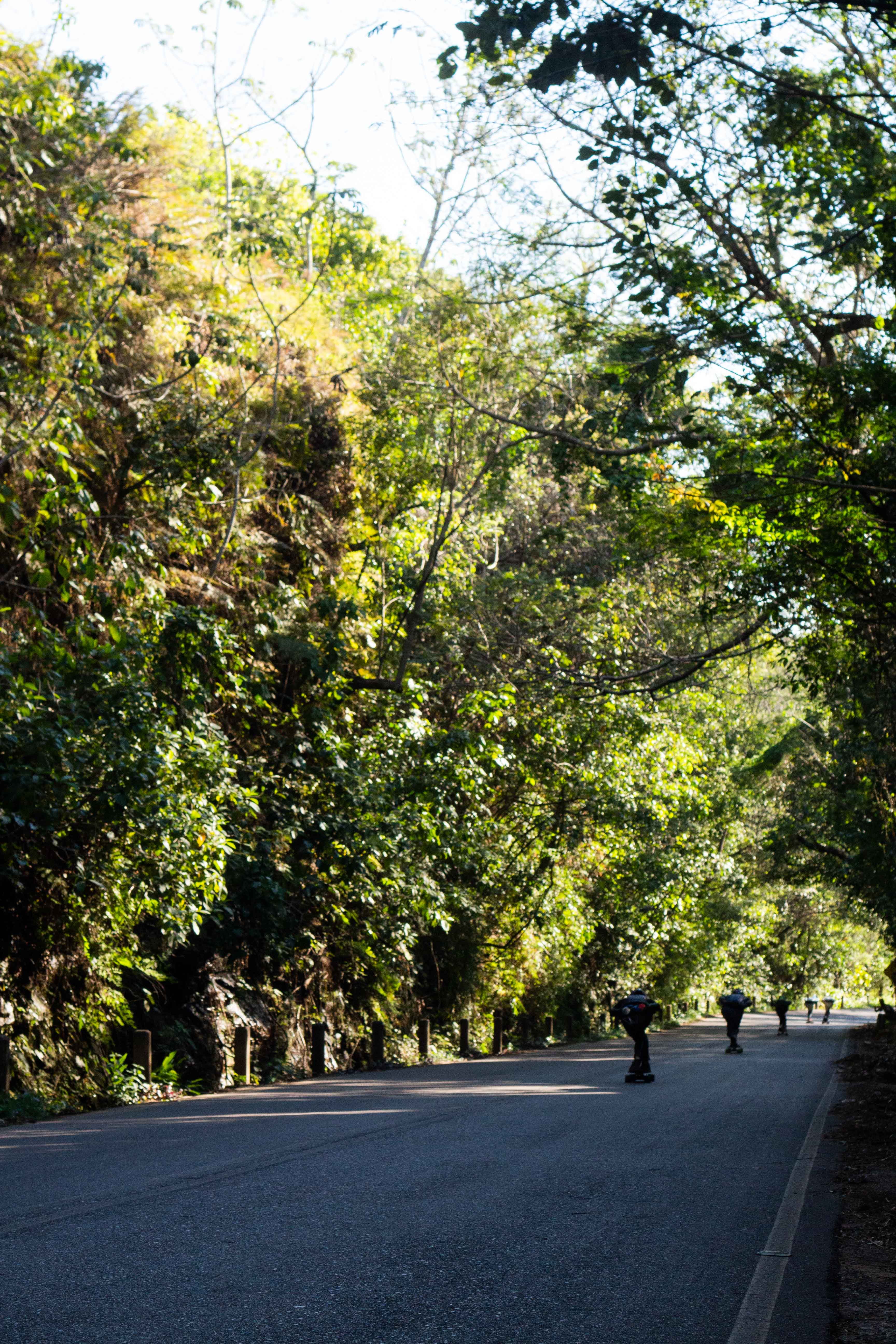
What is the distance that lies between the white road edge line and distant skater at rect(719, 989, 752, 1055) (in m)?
16.5

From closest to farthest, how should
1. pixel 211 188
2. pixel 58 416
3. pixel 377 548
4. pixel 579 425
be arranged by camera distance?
pixel 58 416, pixel 579 425, pixel 377 548, pixel 211 188

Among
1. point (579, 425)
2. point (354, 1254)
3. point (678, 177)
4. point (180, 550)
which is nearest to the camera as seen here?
point (354, 1254)

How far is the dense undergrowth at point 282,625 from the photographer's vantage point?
13.1 meters

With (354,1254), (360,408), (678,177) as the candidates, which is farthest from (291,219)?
(354,1254)

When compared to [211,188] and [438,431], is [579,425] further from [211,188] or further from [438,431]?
[211,188]

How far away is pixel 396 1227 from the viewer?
6.55 meters

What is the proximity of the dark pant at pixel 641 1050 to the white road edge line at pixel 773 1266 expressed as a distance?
6.45m

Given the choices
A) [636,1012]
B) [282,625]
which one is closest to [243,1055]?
[636,1012]

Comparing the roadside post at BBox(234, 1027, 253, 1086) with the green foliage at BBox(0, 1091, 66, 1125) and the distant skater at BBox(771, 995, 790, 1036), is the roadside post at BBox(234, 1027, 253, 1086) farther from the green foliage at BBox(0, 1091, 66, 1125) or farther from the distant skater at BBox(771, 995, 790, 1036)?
the distant skater at BBox(771, 995, 790, 1036)

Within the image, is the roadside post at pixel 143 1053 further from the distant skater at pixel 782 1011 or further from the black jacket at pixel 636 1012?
the distant skater at pixel 782 1011

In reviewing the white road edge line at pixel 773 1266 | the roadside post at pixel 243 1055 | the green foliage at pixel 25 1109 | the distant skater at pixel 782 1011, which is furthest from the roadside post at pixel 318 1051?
the distant skater at pixel 782 1011

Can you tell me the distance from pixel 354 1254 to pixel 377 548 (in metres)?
17.0

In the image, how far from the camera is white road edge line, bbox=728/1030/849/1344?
16.7ft

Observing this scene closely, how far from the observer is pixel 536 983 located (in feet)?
97.8
